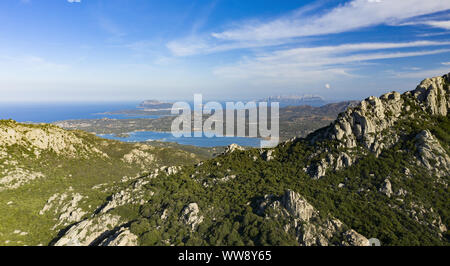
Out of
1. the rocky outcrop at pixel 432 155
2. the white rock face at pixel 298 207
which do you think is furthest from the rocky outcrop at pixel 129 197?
the rocky outcrop at pixel 432 155

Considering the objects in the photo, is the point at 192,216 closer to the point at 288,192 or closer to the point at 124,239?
the point at 124,239

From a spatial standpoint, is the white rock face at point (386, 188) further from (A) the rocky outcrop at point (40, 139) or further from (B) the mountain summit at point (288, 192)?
(A) the rocky outcrop at point (40, 139)

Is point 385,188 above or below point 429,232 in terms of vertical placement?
above

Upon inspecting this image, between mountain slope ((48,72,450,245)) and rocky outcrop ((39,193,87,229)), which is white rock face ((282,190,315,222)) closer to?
mountain slope ((48,72,450,245))

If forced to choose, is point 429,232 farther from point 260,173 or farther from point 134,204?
point 134,204
